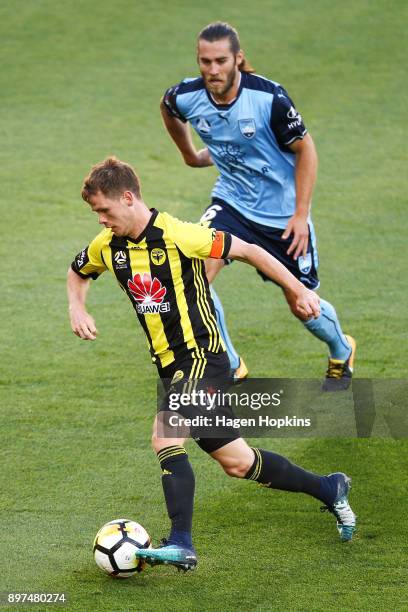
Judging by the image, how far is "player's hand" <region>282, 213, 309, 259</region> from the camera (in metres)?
6.84

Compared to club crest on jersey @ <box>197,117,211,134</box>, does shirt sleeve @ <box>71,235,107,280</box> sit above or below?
below

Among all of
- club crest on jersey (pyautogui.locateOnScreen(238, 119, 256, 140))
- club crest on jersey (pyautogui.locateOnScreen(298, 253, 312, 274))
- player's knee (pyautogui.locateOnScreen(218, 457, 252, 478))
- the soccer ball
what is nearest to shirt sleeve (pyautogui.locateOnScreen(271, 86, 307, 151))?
club crest on jersey (pyautogui.locateOnScreen(238, 119, 256, 140))

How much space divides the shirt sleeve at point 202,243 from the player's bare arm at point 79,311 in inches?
21.7

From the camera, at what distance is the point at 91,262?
5332 millimetres

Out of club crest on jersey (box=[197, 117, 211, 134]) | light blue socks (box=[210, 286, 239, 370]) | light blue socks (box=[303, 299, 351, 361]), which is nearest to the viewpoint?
club crest on jersey (box=[197, 117, 211, 134])

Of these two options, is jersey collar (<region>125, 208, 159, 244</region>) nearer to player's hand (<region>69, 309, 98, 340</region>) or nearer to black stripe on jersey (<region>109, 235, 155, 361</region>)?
black stripe on jersey (<region>109, 235, 155, 361</region>)

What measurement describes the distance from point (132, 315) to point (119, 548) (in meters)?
3.57

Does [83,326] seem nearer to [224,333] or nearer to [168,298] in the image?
[168,298]

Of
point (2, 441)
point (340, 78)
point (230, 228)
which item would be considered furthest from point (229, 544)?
point (340, 78)

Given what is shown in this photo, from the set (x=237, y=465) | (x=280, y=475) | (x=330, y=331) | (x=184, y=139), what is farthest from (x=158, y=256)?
(x=184, y=139)

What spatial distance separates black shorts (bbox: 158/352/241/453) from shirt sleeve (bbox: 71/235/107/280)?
1.87 ft

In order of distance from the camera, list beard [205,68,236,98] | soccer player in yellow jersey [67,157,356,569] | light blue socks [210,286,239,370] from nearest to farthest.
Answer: soccer player in yellow jersey [67,157,356,569]
beard [205,68,236,98]
light blue socks [210,286,239,370]

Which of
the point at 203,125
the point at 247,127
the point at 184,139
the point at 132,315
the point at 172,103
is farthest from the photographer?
the point at 132,315

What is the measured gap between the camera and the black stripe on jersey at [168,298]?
5094 millimetres
